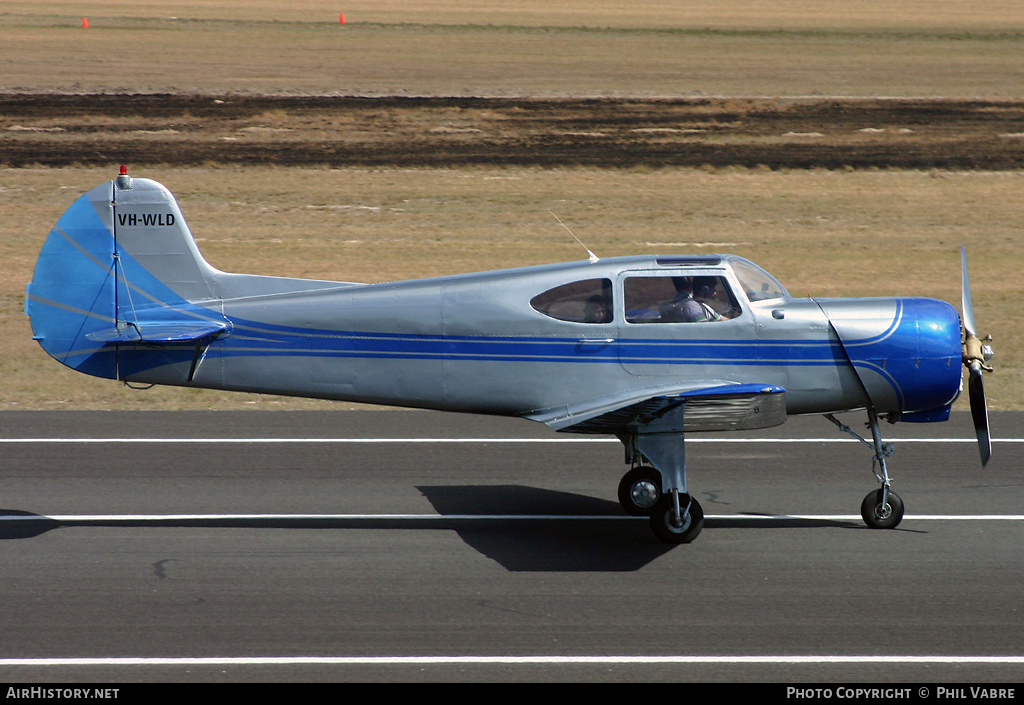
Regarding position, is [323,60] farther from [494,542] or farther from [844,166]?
[494,542]

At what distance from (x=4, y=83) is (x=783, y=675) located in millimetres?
38442

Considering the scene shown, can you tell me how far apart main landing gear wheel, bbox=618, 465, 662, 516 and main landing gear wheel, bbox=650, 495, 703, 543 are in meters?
0.08

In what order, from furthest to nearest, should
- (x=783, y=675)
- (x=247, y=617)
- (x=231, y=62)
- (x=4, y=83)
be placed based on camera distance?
1. (x=231, y=62)
2. (x=4, y=83)
3. (x=247, y=617)
4. (x=783, y=675)

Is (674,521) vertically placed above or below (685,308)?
below

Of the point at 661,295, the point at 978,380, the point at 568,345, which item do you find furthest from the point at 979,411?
the point at 568,345

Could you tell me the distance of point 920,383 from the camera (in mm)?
9570

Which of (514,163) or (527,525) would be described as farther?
(514,163)

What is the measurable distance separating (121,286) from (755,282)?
18.3ft

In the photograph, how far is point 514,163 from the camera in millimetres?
31656

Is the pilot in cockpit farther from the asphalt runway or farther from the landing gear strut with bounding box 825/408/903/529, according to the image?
the asphalt runway

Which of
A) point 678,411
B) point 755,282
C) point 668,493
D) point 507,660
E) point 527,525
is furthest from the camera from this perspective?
point 527,525

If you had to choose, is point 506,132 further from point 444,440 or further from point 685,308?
point 685,308

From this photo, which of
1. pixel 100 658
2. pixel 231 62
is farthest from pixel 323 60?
pixel 100 658

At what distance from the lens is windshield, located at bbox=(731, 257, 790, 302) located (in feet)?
32.2
